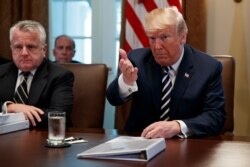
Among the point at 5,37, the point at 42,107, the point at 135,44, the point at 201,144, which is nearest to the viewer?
the point at 201,144

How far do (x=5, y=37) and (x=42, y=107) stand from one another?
1993 mm

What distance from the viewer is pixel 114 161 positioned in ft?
4.79

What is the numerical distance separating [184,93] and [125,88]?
11.5 inches

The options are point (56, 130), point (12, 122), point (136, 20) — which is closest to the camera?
point (56, 130)

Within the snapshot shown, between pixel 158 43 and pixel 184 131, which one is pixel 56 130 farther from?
pixel 158 43

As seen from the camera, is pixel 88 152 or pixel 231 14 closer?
pixel 88 152

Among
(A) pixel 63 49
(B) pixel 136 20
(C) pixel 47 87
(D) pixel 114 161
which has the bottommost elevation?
(D) pixel 114 161

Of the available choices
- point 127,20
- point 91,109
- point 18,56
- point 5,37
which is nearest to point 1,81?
point 18,56

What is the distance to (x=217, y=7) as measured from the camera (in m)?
3.88

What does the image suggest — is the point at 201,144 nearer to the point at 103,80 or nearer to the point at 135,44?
the point at 103,80

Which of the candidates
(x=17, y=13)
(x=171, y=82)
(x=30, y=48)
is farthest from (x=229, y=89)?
(x=17, y=13)

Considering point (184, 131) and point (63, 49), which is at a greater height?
point (63, 49)

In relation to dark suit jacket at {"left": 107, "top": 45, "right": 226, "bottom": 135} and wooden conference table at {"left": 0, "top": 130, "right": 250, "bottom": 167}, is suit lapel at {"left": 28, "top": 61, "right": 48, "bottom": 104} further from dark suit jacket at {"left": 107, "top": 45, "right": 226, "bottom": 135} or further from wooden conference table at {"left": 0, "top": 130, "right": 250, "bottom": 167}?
wooden conference table at {"left": 0, "top": 130, "right": 250, "bottom": 167}

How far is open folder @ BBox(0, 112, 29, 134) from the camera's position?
1963mm
